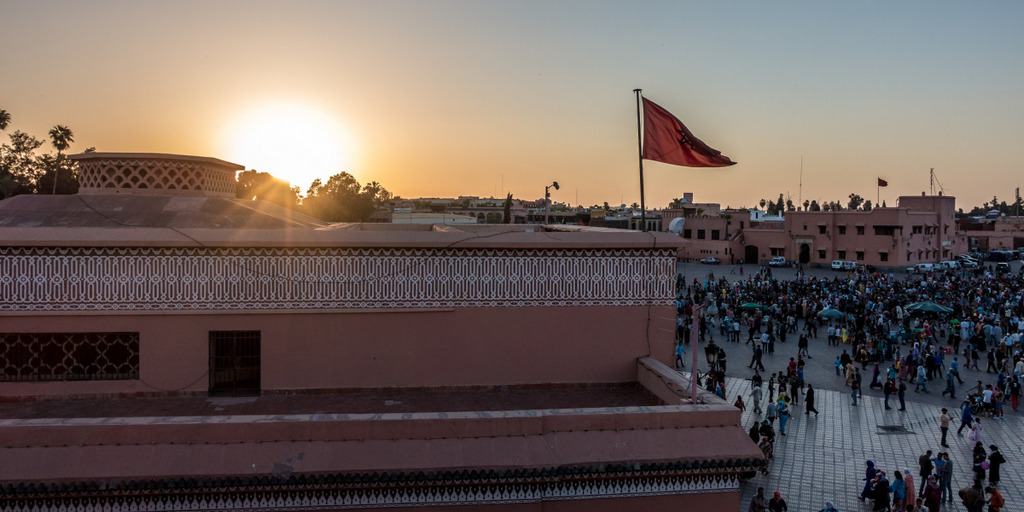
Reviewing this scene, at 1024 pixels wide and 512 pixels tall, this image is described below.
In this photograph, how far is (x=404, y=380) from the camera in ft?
23.4

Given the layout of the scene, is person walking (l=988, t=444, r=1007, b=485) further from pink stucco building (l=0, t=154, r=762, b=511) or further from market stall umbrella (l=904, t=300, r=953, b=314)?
market stall umbrella (l=904, t=300, r=953, b=314)

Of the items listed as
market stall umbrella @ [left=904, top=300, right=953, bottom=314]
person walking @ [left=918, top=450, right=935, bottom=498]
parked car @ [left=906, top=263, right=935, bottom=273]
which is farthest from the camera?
parked car @ [left=906, top=263, right=935, bottom=273]

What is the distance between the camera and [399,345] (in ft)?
23.4

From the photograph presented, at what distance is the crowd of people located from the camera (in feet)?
37.7

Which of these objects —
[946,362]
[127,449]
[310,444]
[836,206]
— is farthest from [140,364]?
[836,206]

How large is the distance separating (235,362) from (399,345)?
169 cm

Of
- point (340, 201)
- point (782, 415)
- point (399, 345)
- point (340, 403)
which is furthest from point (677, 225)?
point (340, 403)

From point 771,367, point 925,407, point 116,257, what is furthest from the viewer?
point 771,367

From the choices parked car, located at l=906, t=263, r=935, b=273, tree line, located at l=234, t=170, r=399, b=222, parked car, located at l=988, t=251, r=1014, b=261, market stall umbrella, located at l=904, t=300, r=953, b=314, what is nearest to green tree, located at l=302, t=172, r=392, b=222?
tree line, located at l=234, t=170, r=399, b=222

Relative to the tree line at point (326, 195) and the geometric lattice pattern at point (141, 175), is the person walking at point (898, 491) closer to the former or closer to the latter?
the geometric lattice pattern at point (141, 175)

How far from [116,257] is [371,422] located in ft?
10.5

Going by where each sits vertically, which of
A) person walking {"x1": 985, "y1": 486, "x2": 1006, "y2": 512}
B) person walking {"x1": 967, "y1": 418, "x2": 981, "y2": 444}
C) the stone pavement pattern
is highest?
person walking {"x1": 967, "y1": 418, "x2": 981, "y2": 444}

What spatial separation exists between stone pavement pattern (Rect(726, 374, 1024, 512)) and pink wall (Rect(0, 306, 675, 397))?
550 centimetres

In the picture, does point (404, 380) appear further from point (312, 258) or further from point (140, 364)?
point (140, 364)
